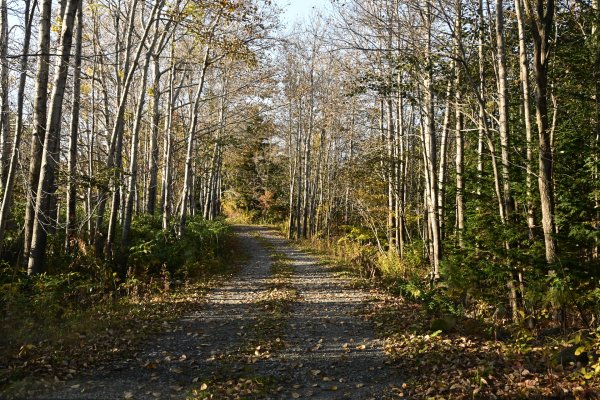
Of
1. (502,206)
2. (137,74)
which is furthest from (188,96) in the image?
(502,206)

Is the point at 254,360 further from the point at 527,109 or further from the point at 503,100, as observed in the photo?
the point at 503,100

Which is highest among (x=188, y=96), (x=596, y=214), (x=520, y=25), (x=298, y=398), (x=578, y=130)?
(x=188, y=96)

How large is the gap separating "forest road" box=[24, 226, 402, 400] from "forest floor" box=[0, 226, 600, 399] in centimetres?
1

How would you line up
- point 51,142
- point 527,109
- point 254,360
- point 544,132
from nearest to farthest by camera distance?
point 254,360 < point 544,132 < point 527,109 < point 51,142

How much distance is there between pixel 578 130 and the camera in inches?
277

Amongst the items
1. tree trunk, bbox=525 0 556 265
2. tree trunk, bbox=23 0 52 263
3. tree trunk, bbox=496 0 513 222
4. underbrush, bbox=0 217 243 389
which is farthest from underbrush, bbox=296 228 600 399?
tree trunk, bbox=23 0 52 263

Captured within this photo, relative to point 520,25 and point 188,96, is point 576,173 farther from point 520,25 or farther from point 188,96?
point 188,96

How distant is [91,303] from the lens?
823 centimetres

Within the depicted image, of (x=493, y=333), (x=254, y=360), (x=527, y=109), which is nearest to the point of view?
(x=254, y=360)

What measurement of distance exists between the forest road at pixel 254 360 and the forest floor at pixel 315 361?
14mm

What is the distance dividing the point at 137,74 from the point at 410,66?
13414 millimetres

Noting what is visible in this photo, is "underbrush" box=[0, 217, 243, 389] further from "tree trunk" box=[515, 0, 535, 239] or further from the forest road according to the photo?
"tree trunk" box=[515, 0, 535, 239]

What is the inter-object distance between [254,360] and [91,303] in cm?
412

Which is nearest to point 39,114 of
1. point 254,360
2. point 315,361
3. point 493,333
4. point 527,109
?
point 254,360
